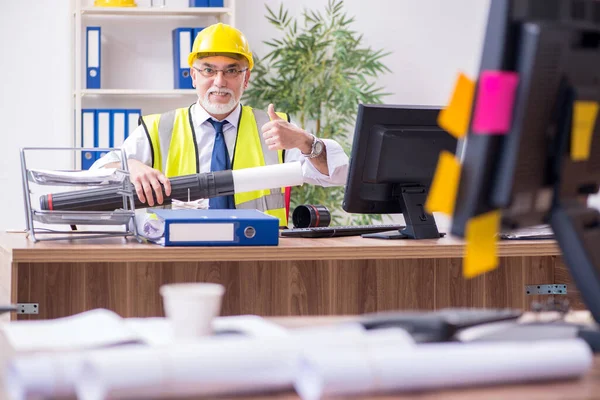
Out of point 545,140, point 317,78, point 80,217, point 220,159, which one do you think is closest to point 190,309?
point 545,140

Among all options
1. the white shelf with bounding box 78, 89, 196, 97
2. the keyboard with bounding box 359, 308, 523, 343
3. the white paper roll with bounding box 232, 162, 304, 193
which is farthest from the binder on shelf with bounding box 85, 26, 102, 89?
the keyboard with bounding box 359, 308, 523, 343

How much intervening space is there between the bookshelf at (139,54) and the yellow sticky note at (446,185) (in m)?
3.57

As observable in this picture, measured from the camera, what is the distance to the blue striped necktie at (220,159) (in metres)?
3.33

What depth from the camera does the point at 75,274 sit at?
234 cm

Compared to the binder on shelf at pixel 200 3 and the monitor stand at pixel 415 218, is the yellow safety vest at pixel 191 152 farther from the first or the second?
the binder on shelf at pixel 200 3

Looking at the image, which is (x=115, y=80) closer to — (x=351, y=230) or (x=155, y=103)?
(x=155, y=103)

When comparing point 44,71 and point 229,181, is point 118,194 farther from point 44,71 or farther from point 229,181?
point 44,71

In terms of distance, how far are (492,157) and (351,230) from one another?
1786 millimetres

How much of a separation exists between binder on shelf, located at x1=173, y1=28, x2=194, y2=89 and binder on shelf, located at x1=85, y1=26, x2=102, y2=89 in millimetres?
403

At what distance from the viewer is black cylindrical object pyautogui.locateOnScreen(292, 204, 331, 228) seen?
9.69 feet

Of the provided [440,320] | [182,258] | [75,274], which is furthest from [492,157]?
[75,274]

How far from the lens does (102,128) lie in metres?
4.36

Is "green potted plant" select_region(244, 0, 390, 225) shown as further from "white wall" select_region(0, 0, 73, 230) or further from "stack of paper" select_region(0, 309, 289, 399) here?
"stack of paper" select_region(0, 309, 289, 399)

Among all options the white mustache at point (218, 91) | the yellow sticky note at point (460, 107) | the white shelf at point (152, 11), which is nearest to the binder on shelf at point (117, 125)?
the white shelf at point (152, 11)
